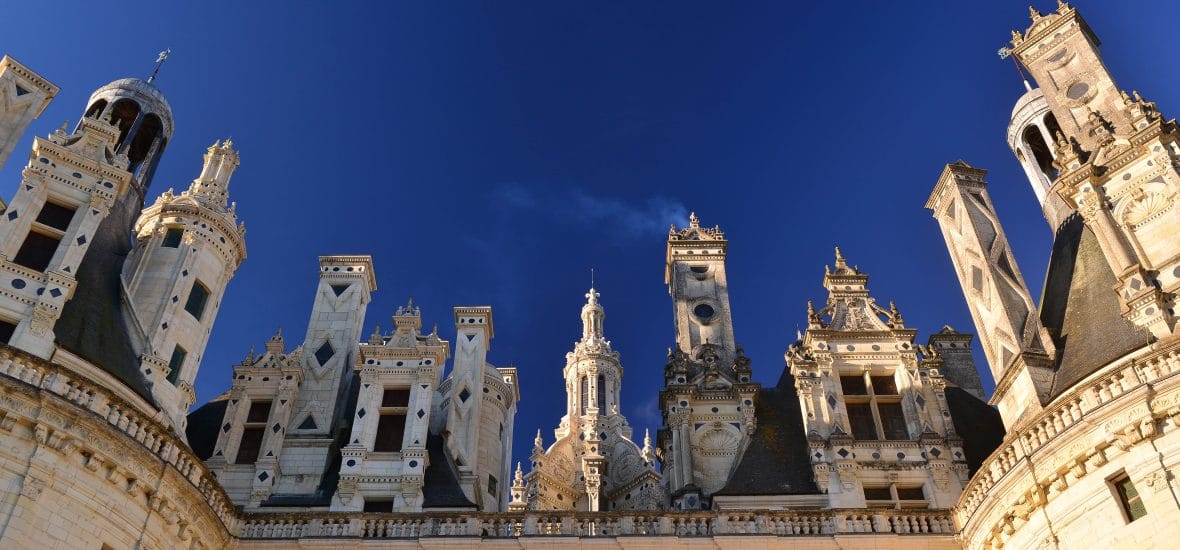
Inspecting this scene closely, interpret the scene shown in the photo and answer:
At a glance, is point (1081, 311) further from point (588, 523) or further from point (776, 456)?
point (588, 523)

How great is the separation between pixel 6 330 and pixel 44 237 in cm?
332

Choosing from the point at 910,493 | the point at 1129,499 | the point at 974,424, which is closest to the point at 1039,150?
the point at 974,424

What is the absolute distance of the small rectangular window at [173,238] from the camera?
27.7 metres

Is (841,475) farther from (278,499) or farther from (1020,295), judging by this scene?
(278,499)

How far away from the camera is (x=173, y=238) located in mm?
27891

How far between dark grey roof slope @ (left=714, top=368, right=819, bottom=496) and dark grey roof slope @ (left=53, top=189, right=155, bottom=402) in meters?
14.7

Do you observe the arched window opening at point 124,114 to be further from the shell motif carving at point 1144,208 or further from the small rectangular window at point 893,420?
the shell motif carving at point 1144,208

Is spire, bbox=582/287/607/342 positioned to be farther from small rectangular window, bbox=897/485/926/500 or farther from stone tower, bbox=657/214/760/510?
small rectangular window, bbox=897/485/926/500

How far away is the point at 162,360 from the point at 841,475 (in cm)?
1712

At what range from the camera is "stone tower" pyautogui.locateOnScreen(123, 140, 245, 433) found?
2511cm

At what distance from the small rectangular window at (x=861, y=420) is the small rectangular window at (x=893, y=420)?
0.29 metres

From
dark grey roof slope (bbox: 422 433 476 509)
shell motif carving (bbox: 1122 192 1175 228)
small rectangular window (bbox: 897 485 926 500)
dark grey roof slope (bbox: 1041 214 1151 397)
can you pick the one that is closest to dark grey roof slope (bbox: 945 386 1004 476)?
small rectangular window (bbox: 897 485 926 500)

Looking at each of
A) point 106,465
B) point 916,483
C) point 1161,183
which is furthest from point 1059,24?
point 106,465

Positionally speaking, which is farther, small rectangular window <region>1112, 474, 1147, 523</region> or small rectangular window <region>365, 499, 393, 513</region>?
small rectangular window <region>365, 499, 393, 513</region>
